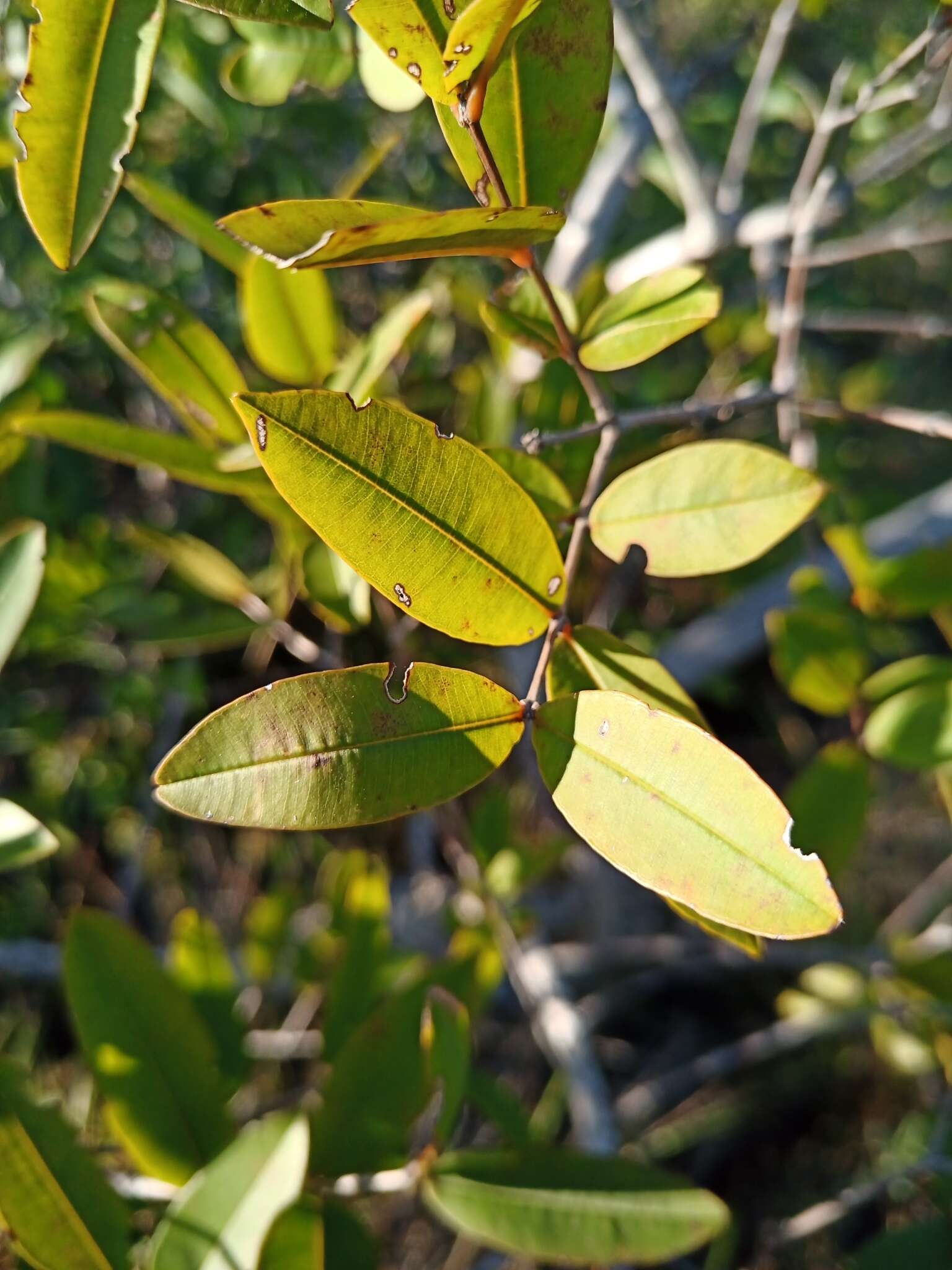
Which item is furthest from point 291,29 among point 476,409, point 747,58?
point 747,58

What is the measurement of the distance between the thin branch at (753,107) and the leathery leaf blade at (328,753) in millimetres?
864

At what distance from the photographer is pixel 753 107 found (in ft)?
3.39

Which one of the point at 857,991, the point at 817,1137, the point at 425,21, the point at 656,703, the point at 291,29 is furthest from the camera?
the point at 817,1137

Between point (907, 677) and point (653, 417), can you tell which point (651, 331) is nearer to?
point (653, 417)

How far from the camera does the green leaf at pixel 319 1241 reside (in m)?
0.68

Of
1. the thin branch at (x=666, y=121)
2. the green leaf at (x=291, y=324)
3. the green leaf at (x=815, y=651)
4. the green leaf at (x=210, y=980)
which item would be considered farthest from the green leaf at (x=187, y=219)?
the green leaf at (x=210, y=980)

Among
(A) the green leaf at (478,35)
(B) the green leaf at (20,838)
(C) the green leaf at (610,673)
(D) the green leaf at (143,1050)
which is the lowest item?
(D) the green leaf at (143,1050)

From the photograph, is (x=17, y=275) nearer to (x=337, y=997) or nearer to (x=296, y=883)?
(x=337, y=997)

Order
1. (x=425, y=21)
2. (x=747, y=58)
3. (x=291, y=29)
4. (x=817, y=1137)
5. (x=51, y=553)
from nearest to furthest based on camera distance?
(x=425, y=21) < (x=291, y=29) < (x=51, y=553) < (x=747, y=58) < (x=817, y=1137)

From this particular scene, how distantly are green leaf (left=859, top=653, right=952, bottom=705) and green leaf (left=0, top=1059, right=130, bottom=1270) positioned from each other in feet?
2.68

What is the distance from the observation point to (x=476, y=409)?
103 centimetres

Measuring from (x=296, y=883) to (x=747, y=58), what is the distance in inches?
66.2

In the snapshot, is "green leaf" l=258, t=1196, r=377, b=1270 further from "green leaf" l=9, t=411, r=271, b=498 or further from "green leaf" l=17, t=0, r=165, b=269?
"green leaf" l=17, t=0, r=165, b=269

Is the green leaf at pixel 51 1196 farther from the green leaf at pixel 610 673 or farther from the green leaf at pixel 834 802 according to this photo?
the green leaf at pixel 834 802
